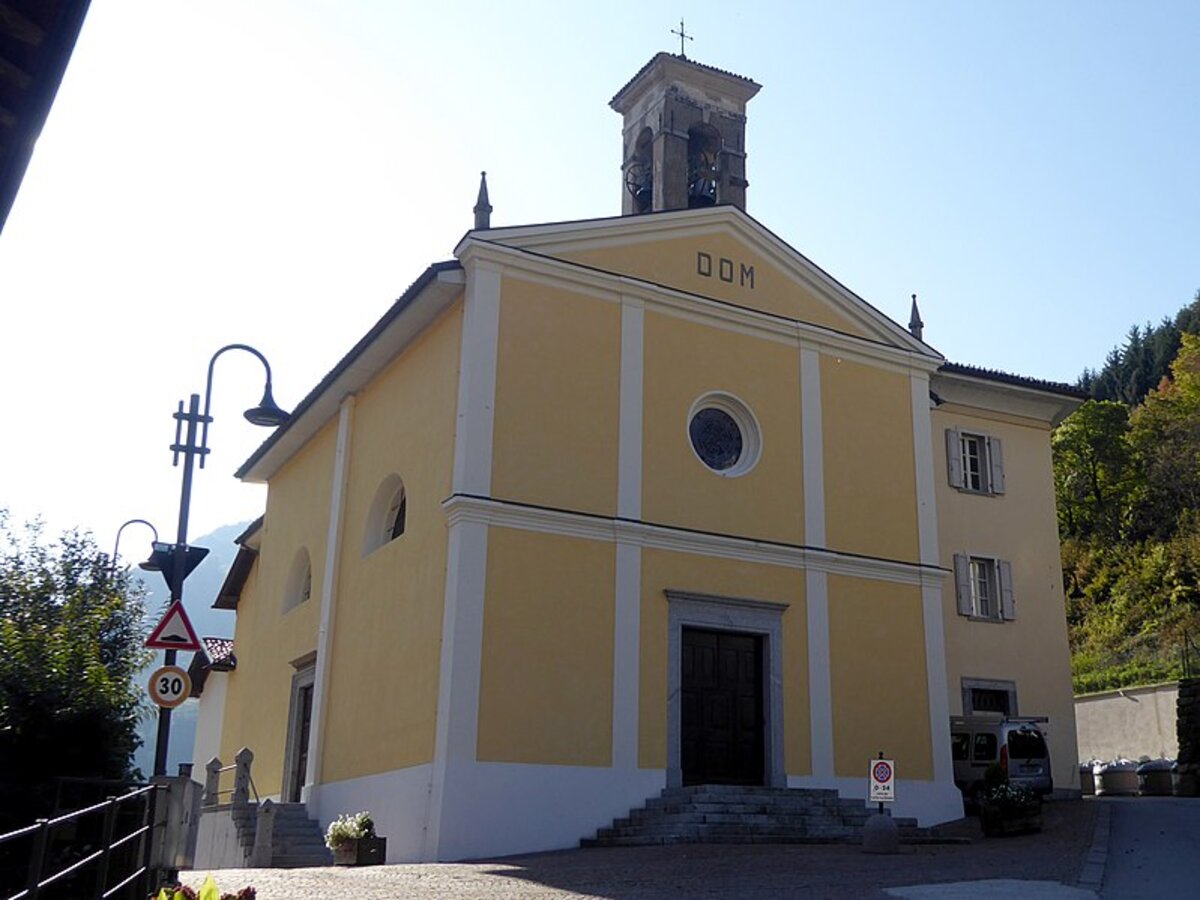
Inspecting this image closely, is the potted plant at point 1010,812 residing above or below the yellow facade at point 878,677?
below

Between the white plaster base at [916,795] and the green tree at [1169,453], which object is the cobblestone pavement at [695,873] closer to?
the white plaster base at [916,795]

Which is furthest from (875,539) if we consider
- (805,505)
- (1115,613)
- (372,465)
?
(1115,613)

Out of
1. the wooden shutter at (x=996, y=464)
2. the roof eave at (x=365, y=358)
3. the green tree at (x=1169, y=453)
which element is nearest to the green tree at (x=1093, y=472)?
the green tree at (x=1169, y=453)

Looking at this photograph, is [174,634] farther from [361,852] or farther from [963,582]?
[963,582]

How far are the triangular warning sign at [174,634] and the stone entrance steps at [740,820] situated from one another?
19.6ft

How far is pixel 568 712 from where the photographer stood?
16.3 meters

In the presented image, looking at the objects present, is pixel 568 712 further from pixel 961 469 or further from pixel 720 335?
pixel 961 469

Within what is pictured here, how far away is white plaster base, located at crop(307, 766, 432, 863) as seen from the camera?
1563 centimetres

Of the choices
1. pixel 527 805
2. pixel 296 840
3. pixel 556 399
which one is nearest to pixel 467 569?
pixel 556 399

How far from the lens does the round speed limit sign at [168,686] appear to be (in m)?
12.0

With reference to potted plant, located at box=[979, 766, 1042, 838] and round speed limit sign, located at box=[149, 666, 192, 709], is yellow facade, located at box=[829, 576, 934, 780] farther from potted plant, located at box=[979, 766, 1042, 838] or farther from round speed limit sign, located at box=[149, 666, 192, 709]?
round speed limit sign, located at box=[149, 666, 192, 709]

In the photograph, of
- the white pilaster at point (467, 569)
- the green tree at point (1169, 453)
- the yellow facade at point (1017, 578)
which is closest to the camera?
the white pilaster at point (467, 569)

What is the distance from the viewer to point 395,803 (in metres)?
16.5

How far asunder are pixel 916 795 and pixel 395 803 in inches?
302
